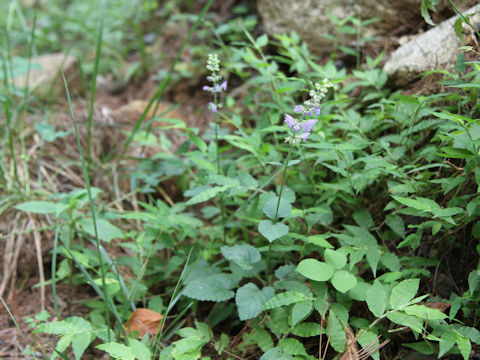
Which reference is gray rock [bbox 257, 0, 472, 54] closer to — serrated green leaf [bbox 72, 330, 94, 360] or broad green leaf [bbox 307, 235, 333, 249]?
broad green leaf [bbox 307, 235, 333, 249]

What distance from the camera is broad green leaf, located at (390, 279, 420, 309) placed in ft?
4.22

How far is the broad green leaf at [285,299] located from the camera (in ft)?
4.35

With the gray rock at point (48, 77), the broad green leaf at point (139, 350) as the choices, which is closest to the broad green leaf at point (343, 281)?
the broad green leaf at point (139, 350)

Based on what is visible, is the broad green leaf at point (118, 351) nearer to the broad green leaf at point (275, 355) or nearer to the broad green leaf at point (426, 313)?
the broad green leaf at point (275, 355)

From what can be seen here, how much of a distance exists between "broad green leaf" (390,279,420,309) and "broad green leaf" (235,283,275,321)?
1.34 ft

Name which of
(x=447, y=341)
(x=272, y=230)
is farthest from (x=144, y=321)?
(x=447, y=341)

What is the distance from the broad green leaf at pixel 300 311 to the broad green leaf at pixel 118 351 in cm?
55

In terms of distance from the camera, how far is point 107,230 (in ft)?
5.73

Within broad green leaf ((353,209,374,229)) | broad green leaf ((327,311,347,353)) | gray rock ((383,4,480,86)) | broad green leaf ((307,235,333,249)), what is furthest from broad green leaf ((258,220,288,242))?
gray rock ((383,4,480,86))

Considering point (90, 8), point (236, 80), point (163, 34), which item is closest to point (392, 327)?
point (236, 80)

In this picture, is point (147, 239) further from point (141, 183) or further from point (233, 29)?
point (233, 29)

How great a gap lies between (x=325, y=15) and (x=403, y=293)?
7.01 feet

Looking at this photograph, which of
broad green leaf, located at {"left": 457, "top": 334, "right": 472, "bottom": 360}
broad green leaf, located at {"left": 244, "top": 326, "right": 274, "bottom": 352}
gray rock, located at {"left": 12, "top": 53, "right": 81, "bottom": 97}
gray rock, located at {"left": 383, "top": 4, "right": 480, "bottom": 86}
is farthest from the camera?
gray rock, located at {"left": 12, "top": 53, "right": 81, "bottom": 97}

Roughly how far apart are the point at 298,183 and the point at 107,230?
0.91 metres
